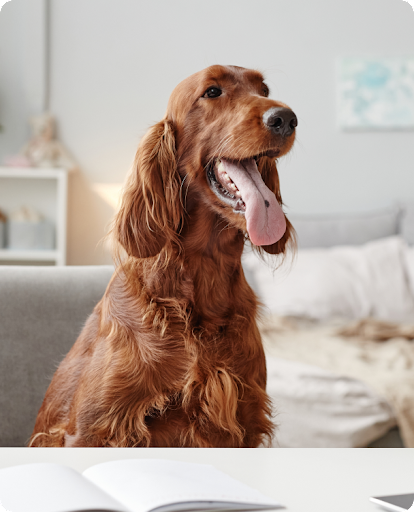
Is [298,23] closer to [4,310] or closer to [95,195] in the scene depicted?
[95,195]

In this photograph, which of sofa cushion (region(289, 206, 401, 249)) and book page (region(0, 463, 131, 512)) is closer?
book page (region(0, 463, 131, 512))

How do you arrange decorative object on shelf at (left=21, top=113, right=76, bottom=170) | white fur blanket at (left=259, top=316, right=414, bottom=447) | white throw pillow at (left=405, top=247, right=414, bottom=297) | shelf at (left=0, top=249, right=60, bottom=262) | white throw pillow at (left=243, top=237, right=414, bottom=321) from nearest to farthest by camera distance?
white fur blanket at (left=259, top=316, right=414, bottom=447)
white throw pillow at (left=243, top=237, right=414, bottom=321)
white throw pillow at (left=405, top=247, right=414, bottom=297)
shelf at (left=0, top=249, right=60, bottom=262)
decorative object on shelf at (left=21, top=113, right=76, bottom=170)

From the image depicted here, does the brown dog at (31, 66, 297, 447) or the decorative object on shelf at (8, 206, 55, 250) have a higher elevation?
the brown dog at (31, 66, 297, 447)

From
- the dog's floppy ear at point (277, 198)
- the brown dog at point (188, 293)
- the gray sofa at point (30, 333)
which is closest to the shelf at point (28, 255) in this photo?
the gray sofa at point (30, 333)

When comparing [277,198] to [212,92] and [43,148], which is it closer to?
[212,92]

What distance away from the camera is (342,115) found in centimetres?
315

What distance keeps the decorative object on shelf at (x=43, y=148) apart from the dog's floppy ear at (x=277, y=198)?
2286 mm

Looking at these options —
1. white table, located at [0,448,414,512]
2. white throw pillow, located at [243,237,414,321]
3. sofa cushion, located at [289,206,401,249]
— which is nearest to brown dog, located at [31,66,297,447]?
white table, located at [0,448,414,512]

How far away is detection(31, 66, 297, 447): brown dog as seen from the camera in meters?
0.77

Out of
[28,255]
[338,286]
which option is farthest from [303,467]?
[28,255]

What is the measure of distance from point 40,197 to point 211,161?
250 centimetres

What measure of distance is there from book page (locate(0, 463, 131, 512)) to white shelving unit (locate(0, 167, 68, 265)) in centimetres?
255

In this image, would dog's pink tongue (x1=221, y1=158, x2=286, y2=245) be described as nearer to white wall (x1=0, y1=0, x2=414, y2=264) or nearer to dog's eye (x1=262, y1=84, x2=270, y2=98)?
dog's eye (x1=262, y1=84, x2=270, y2=98)

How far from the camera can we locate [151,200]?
859 mm
